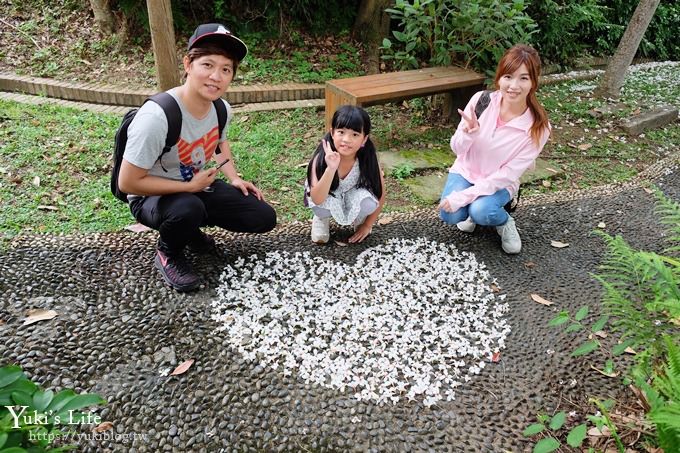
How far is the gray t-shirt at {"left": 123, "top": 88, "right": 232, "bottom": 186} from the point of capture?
238 centimetres

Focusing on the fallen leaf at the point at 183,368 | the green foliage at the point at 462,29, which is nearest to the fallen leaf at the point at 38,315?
the fallen leaf at the point at 183,368

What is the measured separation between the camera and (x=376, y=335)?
8.61 ft

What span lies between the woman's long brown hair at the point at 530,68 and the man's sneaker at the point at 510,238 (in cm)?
61

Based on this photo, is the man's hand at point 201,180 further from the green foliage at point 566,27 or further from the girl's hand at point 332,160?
the green foliage at point 566,27

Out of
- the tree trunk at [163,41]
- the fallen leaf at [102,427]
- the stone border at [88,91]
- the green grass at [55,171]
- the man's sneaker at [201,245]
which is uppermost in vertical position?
the tree trunk at [163,41]

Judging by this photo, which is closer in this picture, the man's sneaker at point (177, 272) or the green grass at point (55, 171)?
the man's sneaker at point (177, 272)

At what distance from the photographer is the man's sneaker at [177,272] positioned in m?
2.77

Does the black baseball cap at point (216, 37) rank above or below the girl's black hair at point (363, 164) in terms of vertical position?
above

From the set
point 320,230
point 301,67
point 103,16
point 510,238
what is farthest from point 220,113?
point 103,16

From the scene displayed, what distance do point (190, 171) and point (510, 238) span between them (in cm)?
218

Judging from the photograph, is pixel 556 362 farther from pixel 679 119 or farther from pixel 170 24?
pixel 679 119

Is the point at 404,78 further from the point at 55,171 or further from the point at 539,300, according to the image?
the point at 55,171

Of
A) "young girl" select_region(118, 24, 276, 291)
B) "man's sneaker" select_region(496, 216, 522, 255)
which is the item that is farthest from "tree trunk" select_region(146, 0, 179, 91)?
"man's sneaker" select_region(496, 216, 522, 255)

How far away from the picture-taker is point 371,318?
2738mm
